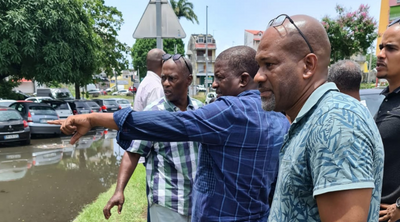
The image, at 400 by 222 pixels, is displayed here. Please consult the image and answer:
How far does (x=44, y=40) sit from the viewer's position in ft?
42.5

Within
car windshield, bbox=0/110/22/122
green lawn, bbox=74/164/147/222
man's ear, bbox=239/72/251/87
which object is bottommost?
green lawn, bbox=74/164/147/222

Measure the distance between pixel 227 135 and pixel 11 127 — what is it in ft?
36.5

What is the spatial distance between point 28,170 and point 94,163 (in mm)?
1676

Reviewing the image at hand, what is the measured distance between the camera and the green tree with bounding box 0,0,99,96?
475 inches

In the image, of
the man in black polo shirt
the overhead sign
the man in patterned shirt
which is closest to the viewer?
the man in black polo shirt

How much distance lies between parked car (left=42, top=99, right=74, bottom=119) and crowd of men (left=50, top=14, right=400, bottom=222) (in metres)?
12.8

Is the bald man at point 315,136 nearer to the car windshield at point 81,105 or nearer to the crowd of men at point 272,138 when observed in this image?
the crowd of men at point 272,138

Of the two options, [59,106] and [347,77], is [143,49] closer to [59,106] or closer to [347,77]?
[59,106]

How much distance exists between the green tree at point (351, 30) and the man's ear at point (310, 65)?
49.8 feet

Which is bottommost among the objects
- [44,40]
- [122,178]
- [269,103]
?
[122,178]

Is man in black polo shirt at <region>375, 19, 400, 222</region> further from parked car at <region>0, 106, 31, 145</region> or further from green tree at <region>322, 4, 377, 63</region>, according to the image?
green tree at <region>322, 4, 377, 63</region>

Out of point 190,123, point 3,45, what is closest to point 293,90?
point 190,123

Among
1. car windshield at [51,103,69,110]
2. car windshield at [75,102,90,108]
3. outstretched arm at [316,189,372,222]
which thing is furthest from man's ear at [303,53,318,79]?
car windshield at [75,102,90,108]

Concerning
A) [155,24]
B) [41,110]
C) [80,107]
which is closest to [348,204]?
[155,24]
